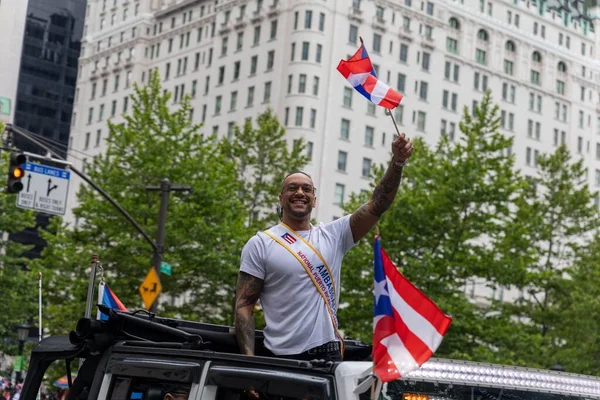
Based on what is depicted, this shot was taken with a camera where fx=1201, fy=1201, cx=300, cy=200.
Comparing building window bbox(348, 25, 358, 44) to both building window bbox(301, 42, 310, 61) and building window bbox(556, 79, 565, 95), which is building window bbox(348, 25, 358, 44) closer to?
building window bbox(301, 42, 310, 61)

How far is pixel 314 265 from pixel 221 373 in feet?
2.68

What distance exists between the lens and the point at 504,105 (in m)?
107

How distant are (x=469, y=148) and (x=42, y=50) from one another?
252 feet

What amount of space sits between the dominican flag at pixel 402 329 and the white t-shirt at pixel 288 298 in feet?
4.01

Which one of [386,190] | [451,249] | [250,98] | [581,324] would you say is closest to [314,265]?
[386,190]

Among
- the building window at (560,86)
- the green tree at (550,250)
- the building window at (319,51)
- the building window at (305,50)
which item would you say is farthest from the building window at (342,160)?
the green tree at (550,250)

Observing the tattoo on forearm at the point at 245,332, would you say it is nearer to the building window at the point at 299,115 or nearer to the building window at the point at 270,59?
the building window at the point at 299,115

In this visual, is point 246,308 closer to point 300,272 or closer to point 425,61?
point 300,272

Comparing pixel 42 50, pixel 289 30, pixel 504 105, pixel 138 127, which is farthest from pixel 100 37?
pixel 138 127

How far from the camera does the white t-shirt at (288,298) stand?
18.7 ft

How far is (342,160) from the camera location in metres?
92.2

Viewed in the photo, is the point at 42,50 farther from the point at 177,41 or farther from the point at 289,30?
the point at 289,30

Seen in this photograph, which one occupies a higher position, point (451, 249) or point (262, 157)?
point (262, 157)

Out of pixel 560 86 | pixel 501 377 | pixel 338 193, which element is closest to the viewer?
pixel 501 377
